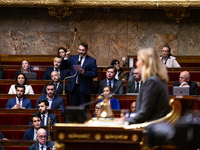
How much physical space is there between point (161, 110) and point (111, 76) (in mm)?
3785

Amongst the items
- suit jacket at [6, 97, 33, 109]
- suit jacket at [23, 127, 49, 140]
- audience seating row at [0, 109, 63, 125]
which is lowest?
suit jacket at [23, 127, 49, 140]

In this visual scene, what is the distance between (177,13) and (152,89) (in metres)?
6.85

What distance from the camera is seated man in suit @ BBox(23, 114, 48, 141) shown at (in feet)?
15.6

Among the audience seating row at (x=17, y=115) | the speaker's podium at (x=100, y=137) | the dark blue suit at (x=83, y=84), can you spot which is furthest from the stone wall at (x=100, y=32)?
the speaker's podium at (x=100, y=137)

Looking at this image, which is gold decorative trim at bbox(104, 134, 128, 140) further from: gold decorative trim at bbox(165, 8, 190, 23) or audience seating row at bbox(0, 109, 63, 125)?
gold decorative trim at bbox(165, 8, 190, 23)

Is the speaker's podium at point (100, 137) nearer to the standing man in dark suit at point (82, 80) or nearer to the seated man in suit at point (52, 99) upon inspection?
the seated man in suit at point (52, 99)

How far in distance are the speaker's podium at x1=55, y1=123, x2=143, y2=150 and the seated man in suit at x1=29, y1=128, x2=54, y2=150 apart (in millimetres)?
2491

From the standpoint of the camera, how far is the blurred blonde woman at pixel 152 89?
204cm

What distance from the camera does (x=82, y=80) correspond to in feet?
19.4

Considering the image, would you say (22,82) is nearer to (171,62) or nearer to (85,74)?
(85,74)

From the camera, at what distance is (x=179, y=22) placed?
895cm

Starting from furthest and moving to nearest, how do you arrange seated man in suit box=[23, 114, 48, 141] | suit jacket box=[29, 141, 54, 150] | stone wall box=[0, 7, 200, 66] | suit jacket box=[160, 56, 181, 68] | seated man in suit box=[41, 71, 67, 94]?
stone wall box=[0, 7, 200, 66], suit jacket box=[160, 56, 181, 68], seated man in suit box=[41, 71, 67, 94], seated man in suit box=[23, 114, 48, 141], suit jacket box=[29, 141, 54, 150]

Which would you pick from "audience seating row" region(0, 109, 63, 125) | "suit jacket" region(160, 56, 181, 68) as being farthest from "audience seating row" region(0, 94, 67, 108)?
"suit jacket" region(160, 56, 181, 68)

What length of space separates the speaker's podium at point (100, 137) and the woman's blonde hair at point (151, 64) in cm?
36
